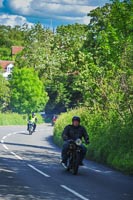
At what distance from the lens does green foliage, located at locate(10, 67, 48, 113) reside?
81.8 m

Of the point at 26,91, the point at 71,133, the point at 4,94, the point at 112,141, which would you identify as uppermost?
the point at 26,91

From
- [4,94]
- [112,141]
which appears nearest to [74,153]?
[112,141]

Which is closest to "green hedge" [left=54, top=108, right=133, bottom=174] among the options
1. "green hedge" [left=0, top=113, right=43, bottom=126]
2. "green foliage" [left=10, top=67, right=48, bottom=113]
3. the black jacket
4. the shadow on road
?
the black jacket

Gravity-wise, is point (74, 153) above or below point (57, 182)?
above

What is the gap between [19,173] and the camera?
1577 centimetres

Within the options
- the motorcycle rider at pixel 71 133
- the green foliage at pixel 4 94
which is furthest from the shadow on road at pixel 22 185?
the green foliage at pixel 4 94

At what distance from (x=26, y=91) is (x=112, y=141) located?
6206 centimetres

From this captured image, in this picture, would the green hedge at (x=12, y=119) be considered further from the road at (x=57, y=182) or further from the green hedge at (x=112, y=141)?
the road at (x=57, y=182)

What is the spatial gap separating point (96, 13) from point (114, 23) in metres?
31.7

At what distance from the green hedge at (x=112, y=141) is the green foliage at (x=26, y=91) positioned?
56389 mm

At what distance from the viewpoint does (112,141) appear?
21.2m

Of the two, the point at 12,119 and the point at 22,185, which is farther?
the point at 12,119

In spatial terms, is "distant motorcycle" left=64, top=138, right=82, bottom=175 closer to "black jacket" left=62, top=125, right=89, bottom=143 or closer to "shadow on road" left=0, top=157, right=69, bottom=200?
"black jacket" left=62, top=125, right=89, bottom=143

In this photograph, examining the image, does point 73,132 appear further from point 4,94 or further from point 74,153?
point 4,94
